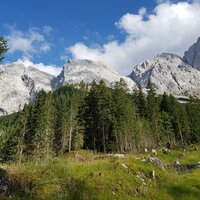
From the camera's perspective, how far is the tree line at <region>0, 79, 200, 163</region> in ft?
242

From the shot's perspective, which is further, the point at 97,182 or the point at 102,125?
the point at 102,125

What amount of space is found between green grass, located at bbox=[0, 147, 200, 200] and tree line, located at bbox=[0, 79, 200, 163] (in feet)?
163

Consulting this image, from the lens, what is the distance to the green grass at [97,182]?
13.8 m

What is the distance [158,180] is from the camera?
19328 millimetres

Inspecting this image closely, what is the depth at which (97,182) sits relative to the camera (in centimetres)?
1596

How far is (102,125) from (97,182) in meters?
→ 71.6

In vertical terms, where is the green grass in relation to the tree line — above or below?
below

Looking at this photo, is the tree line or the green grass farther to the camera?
the tree line

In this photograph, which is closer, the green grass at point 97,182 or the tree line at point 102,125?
the green grass at point 97,182

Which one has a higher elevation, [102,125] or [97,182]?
[102,125]

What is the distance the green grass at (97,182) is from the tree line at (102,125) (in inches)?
1953

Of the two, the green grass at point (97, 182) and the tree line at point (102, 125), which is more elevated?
the tree line at point (102, 125)

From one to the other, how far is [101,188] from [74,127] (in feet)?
254

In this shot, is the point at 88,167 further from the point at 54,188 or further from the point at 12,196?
the point at 12,196
